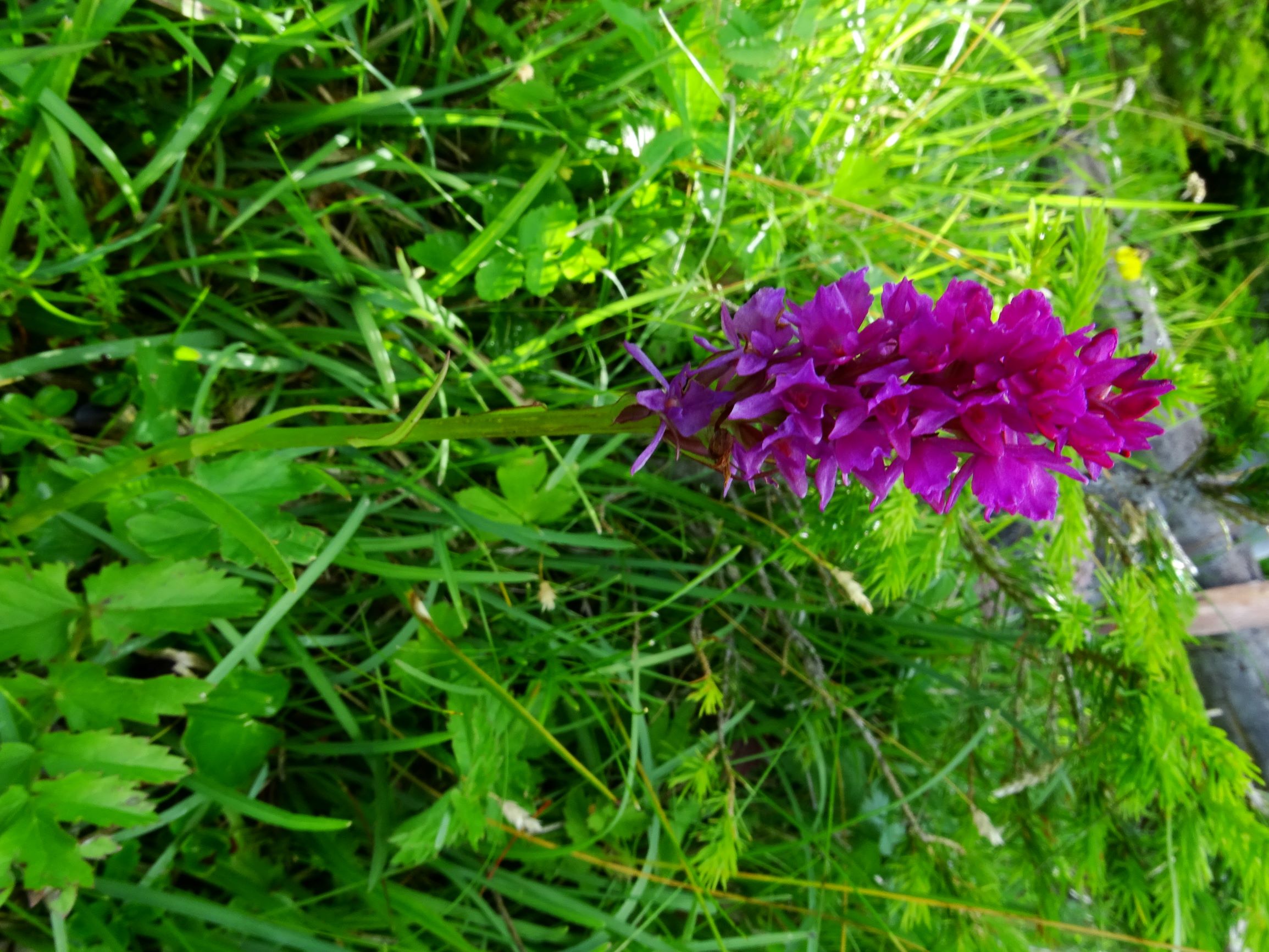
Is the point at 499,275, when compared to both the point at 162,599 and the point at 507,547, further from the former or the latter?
the point at 162,599

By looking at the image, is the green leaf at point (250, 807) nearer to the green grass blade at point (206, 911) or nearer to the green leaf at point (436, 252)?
the green grass blade at point (206, 911)

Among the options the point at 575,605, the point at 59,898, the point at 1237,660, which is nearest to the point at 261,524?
the point at 59,898

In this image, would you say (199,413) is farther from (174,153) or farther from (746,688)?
(746,688)

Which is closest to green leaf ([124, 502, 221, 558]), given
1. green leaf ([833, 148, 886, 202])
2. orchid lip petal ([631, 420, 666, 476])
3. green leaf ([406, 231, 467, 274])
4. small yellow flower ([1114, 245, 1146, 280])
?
green leaf ([406, 231, 467, 274])

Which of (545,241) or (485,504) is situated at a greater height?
(545,241)

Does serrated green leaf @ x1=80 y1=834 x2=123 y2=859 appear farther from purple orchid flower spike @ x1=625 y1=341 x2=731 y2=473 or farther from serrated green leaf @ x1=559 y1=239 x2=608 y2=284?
serrated green leaf @ x1=559 y1=239 x2=608 y2=284

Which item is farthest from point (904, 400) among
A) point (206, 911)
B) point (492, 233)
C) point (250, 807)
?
point (206, 911)

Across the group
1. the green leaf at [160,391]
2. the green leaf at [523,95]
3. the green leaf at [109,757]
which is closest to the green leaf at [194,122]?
the green leaf at [160,391]
